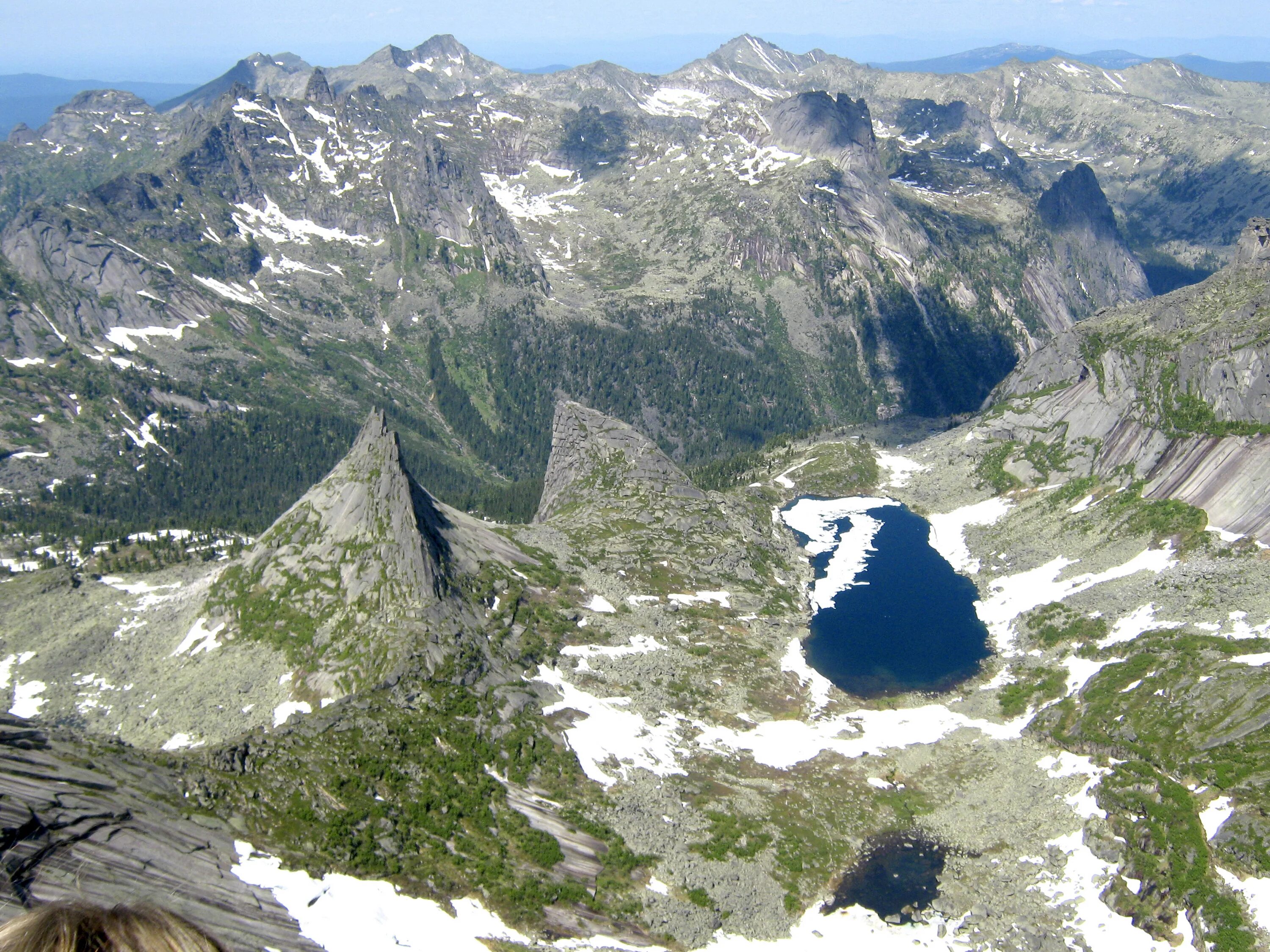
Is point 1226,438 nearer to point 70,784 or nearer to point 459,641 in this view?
point 459,641

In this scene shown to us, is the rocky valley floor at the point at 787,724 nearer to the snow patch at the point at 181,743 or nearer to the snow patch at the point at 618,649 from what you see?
the snow patch at the point at 618,649

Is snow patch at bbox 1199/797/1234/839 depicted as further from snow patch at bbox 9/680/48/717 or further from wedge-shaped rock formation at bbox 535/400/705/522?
snow patch at bbox 9/680/48/717

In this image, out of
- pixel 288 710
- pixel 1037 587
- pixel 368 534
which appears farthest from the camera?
pixel 1037 587

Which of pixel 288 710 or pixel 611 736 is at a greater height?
pixel 288 710

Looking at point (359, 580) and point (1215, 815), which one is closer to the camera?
point (1215, 815)

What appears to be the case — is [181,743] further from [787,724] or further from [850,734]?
[850,734]

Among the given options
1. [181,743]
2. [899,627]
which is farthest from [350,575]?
[899,627]

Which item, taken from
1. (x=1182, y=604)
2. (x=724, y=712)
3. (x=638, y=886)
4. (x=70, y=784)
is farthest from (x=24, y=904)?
(x=1182, y=604)
